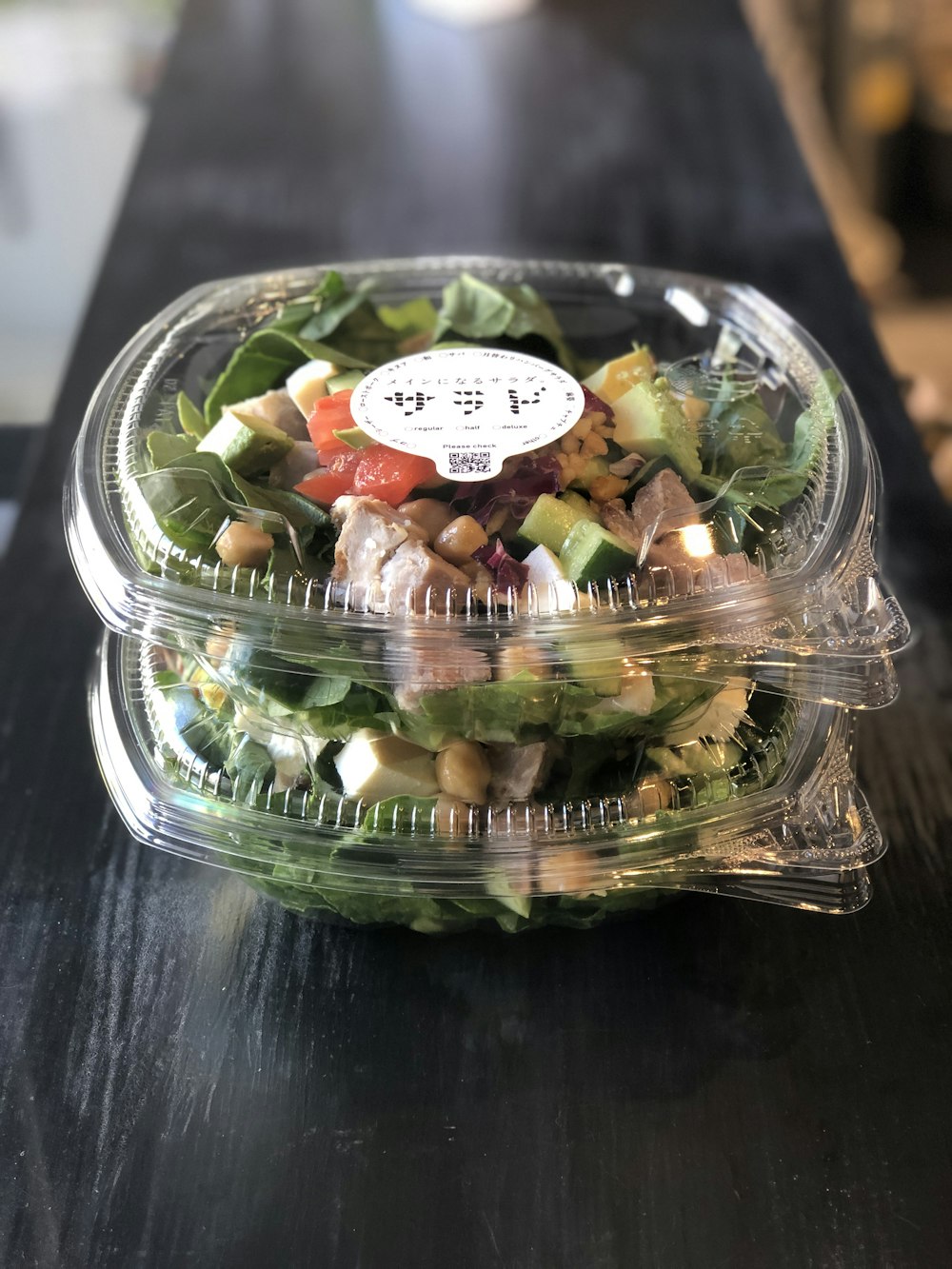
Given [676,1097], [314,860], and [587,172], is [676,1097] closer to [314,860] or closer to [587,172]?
[314,860]

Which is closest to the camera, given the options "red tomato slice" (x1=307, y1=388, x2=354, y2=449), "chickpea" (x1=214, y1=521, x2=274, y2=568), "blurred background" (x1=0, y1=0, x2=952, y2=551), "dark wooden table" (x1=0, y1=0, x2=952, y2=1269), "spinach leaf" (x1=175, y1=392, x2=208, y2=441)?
"dark wooden table" (x1=0, y1=0, x2=952, y2=1269)

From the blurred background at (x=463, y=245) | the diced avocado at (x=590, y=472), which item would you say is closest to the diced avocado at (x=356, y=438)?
the diced avocado at (x=590, y=472)

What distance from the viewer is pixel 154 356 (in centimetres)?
137

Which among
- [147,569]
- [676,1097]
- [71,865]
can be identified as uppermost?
[147,569]

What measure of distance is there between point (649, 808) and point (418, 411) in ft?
1.51

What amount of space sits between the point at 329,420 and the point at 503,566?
10.9 inches

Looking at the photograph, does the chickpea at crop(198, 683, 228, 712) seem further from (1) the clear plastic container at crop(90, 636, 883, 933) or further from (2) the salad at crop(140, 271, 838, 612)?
(2) the salad at crop(140, 271, 838, 612)

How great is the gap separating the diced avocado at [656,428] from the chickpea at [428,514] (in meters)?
0.20

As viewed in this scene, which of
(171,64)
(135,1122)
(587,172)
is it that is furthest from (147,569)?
(171,64)

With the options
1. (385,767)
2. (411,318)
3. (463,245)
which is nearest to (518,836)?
(385,767)

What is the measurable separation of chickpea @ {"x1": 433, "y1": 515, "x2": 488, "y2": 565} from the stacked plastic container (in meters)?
0.05

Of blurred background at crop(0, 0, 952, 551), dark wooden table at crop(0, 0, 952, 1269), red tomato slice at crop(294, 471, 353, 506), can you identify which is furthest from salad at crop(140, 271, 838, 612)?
blurred background at crop(0, 0, 952, 551)

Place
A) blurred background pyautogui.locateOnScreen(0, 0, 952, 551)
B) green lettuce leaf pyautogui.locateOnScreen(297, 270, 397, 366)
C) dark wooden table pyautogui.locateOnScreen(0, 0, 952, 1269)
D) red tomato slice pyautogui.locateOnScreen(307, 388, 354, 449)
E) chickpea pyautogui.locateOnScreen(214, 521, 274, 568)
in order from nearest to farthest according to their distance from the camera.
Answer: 1. dark wooden table pyautogui.locateOnScreen(0, 0, 952, 1269)
2. chickpea pyautogui.locateOnScreen(214, 521, 274, 568)
3. red tomato slice pyautogui.locateOnScreen(307, 388, 354, 449)
4. green lettuce leaf pyautogui.locateOnScreen(297, 270, 397, 366)
5. blurred background pyautogui.locateOnScreen(0, 0, 952, 551)

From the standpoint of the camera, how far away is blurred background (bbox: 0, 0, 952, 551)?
9.76 ft
